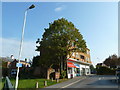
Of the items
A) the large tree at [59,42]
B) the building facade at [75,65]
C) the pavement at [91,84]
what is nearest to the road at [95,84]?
the pavement at [91,84]

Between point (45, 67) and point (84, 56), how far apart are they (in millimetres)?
26627

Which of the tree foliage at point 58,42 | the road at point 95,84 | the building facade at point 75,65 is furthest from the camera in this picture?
the building facade at point 75,65

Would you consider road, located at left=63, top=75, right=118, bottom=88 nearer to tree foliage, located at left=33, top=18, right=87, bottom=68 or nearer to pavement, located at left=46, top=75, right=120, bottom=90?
pavement, located at left=46, top=75, right=120, bottom=90

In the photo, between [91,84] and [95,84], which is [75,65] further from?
[95,84]

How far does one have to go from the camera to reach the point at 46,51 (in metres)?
26.8

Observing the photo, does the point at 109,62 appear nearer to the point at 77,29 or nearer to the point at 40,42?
the point at 77,29

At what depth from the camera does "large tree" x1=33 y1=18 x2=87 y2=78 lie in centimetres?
2556

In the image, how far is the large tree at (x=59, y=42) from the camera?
1006 inches

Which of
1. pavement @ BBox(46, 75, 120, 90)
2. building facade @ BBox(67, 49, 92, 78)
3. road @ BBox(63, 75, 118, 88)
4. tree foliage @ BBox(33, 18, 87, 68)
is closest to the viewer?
pavement @ BBox(46, 75, 120, 90)

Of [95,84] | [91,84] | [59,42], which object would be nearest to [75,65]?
[59,42]

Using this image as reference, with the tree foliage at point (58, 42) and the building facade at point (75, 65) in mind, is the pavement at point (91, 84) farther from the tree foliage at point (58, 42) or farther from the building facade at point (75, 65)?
the building facade at point (75, 65)

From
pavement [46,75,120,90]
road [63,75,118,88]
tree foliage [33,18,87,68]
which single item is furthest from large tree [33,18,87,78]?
road [63,75,118,88]

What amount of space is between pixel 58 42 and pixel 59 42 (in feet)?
0.68

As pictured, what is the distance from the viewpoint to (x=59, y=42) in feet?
83.4
